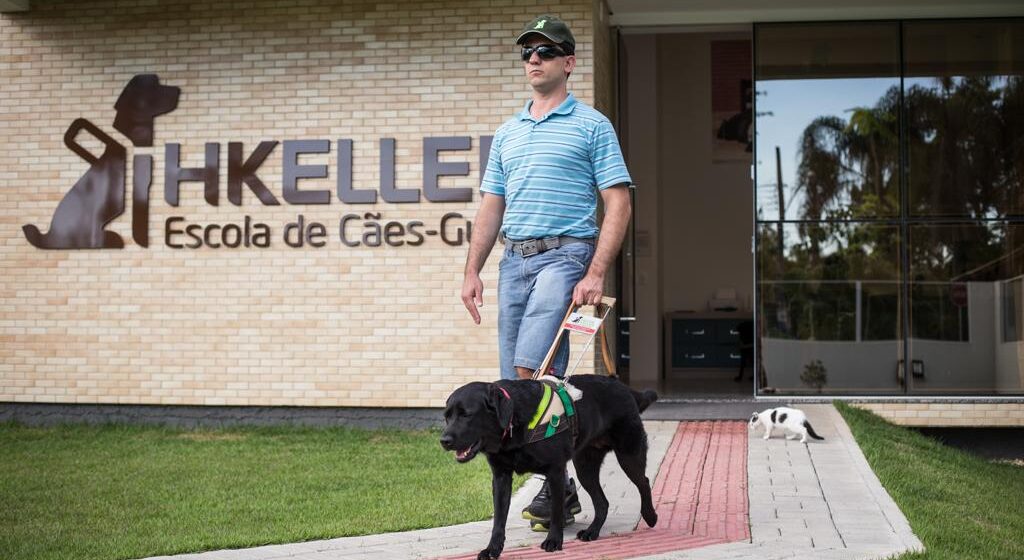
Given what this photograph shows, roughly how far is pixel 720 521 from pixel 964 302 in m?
7.13

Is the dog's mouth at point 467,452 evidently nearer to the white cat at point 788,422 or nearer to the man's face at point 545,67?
the man's face at point 545,67

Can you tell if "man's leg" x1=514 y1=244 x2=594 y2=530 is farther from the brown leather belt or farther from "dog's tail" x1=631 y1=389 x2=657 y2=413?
"dog's tail" x1=631 y1=389 x2=657 y2=413

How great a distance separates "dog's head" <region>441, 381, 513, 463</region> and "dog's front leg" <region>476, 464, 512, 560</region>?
205 mm

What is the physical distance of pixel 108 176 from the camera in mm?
10367

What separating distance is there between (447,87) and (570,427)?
19.4 feet

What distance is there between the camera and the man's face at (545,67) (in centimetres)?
504

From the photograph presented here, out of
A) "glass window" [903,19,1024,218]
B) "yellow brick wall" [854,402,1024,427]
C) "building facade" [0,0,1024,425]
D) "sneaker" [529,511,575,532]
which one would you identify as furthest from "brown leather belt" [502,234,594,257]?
"glass window" [903,19,1024,218]

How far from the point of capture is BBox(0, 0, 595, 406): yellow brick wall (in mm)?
9891

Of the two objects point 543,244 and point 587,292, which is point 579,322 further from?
point 543,244

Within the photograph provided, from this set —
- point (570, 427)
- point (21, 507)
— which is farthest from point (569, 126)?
point (21, 507)

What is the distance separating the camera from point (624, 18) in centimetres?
1091

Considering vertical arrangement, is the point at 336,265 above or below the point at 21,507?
above

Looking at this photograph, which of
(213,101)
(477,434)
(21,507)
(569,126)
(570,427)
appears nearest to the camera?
(477,434)

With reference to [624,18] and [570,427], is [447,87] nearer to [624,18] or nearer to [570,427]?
[624,18]
